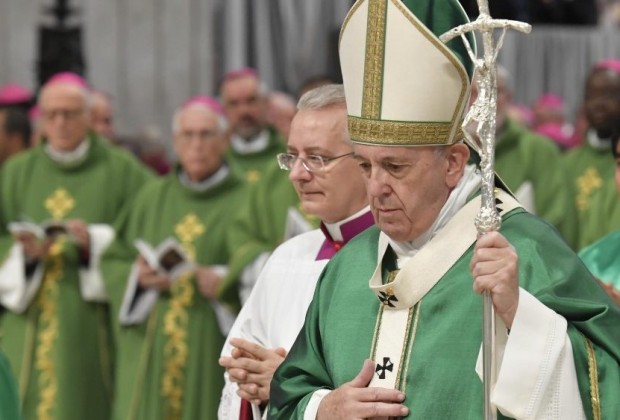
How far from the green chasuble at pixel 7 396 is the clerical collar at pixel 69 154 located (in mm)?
4175

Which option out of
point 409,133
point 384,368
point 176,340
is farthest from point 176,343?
point 409,133

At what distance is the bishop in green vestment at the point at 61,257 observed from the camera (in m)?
9.10

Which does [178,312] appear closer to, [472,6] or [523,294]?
[523,294]

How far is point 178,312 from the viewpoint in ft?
28.3

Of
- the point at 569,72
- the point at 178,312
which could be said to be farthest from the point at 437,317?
the point at 569,72

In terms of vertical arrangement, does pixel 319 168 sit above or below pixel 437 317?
above

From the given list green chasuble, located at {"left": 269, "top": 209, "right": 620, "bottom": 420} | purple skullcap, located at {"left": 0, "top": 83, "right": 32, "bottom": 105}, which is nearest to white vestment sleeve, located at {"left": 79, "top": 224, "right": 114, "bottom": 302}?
purple skullcap, located at {"left": 0, "top": 83, "right": 32, "bottom": 105}

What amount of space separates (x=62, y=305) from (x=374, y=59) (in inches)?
213

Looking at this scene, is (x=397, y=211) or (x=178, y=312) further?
(x=178, y=312)

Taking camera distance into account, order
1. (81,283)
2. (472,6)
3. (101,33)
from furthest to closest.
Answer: (472,6)
(101,33)
(81,283)

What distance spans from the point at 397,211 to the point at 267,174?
194 inches

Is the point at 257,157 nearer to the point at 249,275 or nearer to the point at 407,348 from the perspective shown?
the point at 249,275

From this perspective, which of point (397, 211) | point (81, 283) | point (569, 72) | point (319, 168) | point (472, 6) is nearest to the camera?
point (397, 211)

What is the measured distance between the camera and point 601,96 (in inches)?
381
